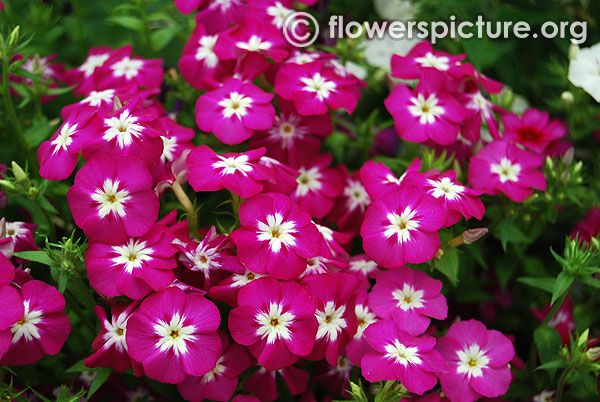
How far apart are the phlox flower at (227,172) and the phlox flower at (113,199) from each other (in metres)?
0.13

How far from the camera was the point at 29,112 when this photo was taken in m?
2.26

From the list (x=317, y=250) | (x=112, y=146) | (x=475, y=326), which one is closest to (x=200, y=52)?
(x=112, y=146)

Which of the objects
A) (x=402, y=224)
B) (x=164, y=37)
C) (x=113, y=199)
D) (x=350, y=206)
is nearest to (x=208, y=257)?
(x=113, y=199)

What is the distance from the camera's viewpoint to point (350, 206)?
1969 mm

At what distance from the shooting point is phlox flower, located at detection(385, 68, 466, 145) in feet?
6.04

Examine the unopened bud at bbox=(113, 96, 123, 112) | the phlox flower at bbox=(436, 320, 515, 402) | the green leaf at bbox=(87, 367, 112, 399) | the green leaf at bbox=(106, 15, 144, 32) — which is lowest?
the green leaf at bbox=(87, 367, 112, 399)

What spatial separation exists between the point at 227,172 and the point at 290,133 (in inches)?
16.3

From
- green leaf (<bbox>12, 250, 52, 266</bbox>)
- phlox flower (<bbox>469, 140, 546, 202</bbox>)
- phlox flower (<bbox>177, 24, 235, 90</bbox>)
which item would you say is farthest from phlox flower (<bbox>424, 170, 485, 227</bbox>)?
green leaf (<bbox>12, 250, 52, 266</bbox>)

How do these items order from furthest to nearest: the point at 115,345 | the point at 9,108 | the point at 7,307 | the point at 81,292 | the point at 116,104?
the point at 9,108
the point at 116,104
the point at 81,292
the point at 115,345
the point at 7,307

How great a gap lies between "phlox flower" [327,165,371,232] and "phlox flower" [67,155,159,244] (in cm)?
66

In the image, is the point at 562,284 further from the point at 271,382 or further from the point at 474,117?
the point at 271,382

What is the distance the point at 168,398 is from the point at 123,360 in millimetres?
297

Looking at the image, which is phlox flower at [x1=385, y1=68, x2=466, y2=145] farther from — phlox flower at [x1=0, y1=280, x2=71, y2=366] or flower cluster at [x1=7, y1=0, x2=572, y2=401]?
phlox flower at [x1=0, y1=280, x2=71, y2=366]

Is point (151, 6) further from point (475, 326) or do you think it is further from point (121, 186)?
point (475, 326)
